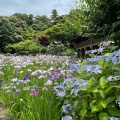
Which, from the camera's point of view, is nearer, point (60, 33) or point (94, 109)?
point (94, 109)

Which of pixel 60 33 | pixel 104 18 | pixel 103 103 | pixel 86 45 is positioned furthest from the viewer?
pixel 60 33

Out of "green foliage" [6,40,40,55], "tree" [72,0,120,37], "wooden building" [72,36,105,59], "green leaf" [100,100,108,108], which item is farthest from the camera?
"green foliage" [6,40,40,55]

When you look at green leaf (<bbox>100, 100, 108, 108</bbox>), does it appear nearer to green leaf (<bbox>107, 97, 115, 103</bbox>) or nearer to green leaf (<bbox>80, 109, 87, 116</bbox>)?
green leaf (<bbox>107, 97, 115, 103</bbox>)

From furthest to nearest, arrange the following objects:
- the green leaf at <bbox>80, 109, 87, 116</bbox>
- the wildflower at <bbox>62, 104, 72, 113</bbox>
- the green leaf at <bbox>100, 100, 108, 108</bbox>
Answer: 1. the wildflower at <bbox>62, 104, 72, 113</bbox>
2. the green leaf at <bbox>80, 109, 87, 116</bbox>
3. the green leaf at <bbox>100, 100, 108, 108</bbox>

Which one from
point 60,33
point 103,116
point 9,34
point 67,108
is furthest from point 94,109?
point 9,34

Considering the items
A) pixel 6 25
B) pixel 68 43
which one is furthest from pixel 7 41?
pixel 68 43

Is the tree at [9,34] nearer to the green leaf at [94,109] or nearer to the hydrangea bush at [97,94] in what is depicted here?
the hydrangea bush at [97,94]

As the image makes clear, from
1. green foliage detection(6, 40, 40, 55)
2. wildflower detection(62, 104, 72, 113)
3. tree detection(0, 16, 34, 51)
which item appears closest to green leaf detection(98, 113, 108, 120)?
wildflower detection(62, 104, 72, 113)

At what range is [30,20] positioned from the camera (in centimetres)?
5259

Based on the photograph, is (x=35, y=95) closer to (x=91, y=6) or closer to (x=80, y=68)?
(x=80, y=68)

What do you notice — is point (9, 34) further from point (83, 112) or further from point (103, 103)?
point (103, 103)

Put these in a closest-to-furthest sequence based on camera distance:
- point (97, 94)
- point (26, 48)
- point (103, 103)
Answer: point (103, 103) → point (97, 94) → point (26, 48)

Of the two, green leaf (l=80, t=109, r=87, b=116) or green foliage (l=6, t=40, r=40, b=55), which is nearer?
green leaf (l=80, t=109, r=87, b=116)

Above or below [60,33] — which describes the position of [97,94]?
below
